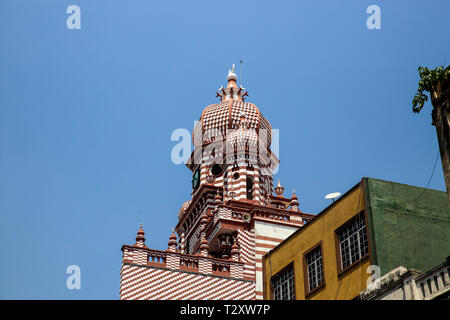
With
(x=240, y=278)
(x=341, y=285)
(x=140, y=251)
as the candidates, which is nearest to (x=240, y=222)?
(x=240, y=278)

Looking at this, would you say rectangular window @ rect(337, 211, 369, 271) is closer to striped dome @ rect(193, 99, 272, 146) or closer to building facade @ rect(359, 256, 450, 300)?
building facade @ rect(359, 256, 450, 300)

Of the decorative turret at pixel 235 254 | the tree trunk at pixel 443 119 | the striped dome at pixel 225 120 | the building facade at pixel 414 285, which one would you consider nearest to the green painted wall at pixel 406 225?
the building facade at pixel 414 285

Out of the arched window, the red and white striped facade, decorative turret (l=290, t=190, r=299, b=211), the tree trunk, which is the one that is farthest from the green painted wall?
the arched window

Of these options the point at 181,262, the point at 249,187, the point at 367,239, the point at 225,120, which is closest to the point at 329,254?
the point at 367,239

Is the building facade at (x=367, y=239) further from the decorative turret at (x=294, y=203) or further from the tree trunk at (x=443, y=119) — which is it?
the decorative turret at (x=294, y=203)

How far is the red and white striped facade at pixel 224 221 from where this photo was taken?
38844 millimetres

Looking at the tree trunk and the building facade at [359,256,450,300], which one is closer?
the building facade at [359,256,450,300]

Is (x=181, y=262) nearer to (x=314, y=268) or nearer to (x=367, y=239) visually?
(x=314, y=268)

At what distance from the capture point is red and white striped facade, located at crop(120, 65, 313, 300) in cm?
3884

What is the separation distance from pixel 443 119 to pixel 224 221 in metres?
26.1

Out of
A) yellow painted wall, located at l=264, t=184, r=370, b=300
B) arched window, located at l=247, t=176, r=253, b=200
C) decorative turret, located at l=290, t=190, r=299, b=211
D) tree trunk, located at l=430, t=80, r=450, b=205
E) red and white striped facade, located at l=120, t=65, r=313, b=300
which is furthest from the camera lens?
arched window, located at l=247, t=176, r=253, b=200

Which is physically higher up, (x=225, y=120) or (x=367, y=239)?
(x=225, y=120)

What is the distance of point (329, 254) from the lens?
26.3 meters
